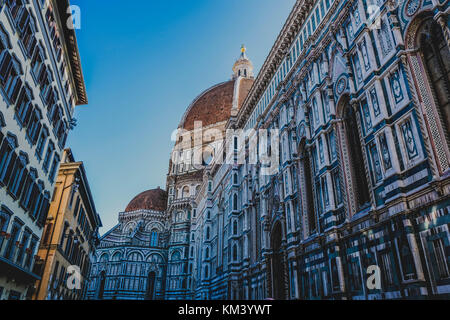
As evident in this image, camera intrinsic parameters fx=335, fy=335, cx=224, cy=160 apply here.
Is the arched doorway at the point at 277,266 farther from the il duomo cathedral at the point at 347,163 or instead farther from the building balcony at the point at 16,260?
the building balcony at the point at 16,260

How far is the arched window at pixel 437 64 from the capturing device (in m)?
11.4

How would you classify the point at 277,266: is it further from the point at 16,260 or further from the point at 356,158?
the point at 16,260

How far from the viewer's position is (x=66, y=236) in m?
26.0

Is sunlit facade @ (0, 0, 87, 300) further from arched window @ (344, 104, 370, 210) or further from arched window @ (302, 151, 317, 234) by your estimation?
arched window @ (344, 104, 370, 210)

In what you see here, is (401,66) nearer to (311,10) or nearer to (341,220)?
(341,220)

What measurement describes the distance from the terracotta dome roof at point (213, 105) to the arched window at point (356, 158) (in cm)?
5813

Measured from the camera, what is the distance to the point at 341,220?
51.3 feet

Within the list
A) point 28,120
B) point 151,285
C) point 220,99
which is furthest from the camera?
point 220,99

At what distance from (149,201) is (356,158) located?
211 feet

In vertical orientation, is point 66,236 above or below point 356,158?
below

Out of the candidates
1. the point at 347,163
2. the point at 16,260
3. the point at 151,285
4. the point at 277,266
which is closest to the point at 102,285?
the point at 151,285

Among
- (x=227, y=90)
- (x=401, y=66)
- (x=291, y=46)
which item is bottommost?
(x=401, y=66)
